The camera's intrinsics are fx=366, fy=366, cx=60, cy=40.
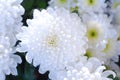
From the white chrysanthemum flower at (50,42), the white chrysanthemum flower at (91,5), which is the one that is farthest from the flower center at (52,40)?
the white chrysanthemum flower at (91,5)

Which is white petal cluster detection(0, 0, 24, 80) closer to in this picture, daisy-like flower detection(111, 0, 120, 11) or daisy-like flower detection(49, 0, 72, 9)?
daisy-like flower detection(49, 0, 72, 9)

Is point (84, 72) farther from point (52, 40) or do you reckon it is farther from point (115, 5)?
point (115, 5)

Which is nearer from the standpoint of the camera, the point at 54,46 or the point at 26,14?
the point at 54,46

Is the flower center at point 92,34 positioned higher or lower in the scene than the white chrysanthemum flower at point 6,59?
higher

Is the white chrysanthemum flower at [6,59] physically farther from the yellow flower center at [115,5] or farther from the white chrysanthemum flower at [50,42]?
the yellow flower center at [115,5]

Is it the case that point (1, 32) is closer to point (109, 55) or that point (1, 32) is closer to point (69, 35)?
point (69, 35)

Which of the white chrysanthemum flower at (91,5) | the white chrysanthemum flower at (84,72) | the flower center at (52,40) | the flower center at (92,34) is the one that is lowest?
the white chrysanthemum flower at (84,72)

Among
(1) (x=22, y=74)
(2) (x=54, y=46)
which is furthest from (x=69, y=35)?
(1) (x=22, y=74)
